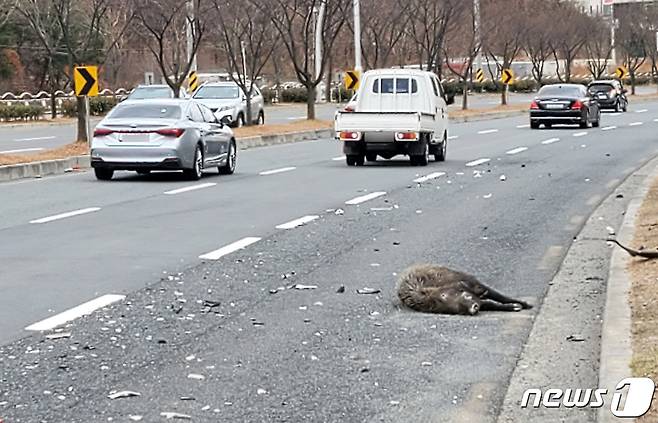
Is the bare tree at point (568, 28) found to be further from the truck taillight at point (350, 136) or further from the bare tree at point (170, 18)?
the truck taillight at point (350, 136)

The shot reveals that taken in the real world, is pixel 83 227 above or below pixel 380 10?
below

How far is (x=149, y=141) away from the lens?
2186 cm

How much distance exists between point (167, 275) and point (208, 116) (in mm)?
12642

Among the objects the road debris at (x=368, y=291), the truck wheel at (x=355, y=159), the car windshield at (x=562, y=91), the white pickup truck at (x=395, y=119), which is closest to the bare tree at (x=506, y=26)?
the car windshield at (x=562, y=91)

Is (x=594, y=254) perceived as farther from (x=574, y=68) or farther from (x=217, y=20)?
(x=574, y=68)

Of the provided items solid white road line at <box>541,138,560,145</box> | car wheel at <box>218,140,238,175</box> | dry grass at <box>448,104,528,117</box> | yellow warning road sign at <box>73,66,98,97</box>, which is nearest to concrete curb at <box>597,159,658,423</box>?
car wheel at <box>218,140,238,175</box>

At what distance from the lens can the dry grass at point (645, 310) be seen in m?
7.08

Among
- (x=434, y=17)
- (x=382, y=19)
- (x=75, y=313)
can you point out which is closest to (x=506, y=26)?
(x=382, y=19)

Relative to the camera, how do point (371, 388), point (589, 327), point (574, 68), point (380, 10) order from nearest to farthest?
1. point (371, 388)
2. point (589, 327)
3. point (380, 10)
4. point (574, 68)

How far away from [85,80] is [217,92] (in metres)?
16.2

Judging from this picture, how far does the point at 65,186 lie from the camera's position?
836 inches

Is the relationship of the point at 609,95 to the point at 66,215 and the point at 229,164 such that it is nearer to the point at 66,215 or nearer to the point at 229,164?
the point at 229,164

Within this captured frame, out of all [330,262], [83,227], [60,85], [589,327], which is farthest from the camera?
[60,85]

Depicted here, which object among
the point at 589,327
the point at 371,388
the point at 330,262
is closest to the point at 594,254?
the point at 330,262
